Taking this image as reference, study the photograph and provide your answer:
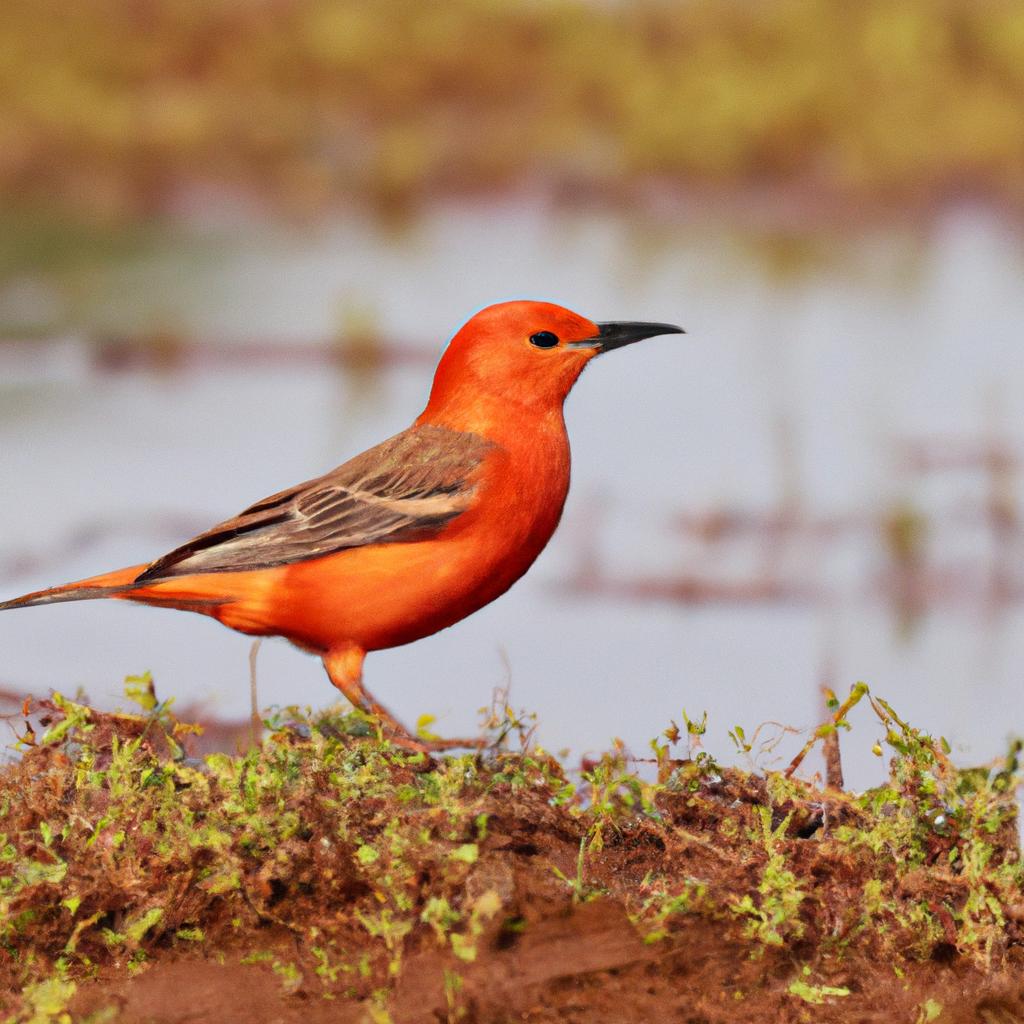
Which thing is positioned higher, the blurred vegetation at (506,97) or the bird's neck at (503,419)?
the blurred vegetation at (506,97)

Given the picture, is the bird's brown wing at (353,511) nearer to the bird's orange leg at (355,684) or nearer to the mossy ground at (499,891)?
the bird's orange leg at (355,684)

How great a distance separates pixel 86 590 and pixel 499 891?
191 centimetres

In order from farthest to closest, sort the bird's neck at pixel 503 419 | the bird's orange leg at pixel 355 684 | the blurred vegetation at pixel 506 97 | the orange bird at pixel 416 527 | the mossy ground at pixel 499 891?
1. the blurred vegetation at pixel 506 97
2. the bird's neck at pixel 503 419
3. the orange bird at pixel 416 527
4. the bird's orange leg at pixel 355 684
5. the mossy ground at pixel 499 891

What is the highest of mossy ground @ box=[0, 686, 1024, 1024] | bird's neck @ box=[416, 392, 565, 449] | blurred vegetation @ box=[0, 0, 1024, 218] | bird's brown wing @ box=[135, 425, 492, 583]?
blurred vegetation @ box=[0, 0, 1024, 218]

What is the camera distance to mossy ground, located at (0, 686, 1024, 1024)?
458 centimetres

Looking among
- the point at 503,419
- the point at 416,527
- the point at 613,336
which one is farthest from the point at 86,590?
the point at 613,336

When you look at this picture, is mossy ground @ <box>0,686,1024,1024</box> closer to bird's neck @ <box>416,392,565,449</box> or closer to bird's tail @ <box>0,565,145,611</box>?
bird's tail @ <box>0,565,145,611</box>

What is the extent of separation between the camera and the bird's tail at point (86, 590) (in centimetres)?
578

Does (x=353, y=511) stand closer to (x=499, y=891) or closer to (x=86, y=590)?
(x=86, y=590)

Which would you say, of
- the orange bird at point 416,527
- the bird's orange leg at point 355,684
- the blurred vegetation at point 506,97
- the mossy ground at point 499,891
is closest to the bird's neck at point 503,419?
the orange bird at point 416,527

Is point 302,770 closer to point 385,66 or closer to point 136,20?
point 385,66

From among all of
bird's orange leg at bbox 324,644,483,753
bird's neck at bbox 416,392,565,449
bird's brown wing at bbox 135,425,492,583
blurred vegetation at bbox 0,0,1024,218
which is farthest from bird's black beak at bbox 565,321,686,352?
blurred vegetation at bbox 0,0,1024,218

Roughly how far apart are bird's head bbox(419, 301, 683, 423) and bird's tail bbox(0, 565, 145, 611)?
124cm

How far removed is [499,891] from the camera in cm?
463
